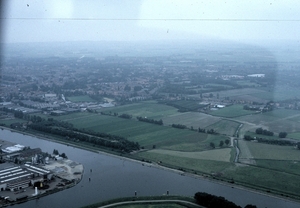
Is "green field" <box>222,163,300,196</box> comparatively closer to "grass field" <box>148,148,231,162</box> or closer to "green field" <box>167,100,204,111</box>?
"grass field" <box>148,148,231,162</box>

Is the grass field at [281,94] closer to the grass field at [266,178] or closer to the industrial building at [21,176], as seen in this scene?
the grass field at [266,178]

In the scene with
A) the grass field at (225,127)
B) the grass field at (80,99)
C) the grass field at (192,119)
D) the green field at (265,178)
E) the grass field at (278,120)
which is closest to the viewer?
the green field at (265,178)

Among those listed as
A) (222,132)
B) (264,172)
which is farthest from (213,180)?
(222,132)

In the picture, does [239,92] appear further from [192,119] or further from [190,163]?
[190,163]

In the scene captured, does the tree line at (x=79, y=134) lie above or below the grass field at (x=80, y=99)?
below

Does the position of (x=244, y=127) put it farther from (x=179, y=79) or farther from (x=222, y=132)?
(x=179, y=79)

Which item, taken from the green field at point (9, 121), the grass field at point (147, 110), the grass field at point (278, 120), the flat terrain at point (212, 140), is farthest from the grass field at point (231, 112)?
the green field at point (9, 121)

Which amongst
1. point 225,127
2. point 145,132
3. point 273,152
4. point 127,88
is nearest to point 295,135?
point 273,152
